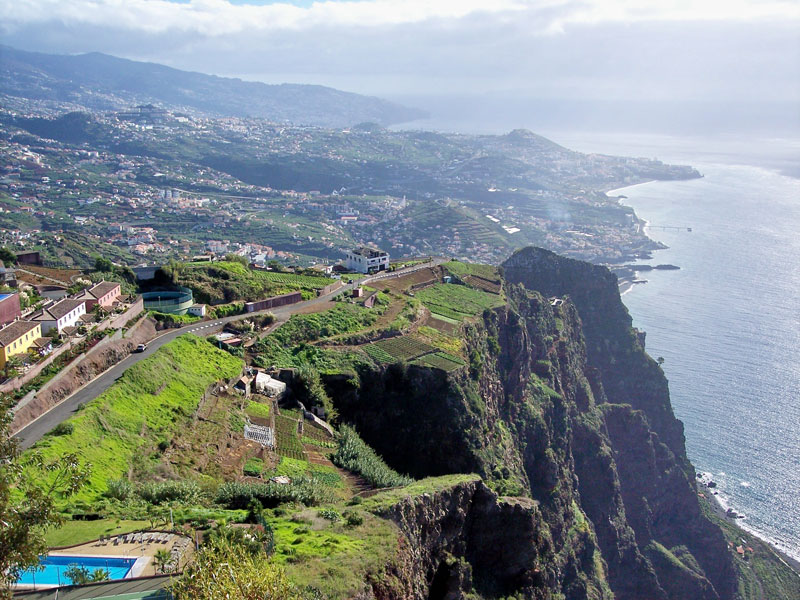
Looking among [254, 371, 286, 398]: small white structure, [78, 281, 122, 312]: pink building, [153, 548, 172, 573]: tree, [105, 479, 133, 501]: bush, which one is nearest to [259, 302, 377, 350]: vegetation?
[254, 371, 286, 398]: small white structure

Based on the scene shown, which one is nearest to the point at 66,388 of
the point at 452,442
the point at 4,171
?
the point at 452,442

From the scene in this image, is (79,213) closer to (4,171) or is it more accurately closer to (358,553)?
(4,171)

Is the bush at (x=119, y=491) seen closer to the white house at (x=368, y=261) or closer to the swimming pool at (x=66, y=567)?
the swimming pool at (x=66, y=567)

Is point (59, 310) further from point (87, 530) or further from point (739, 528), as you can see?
point (739, 528)

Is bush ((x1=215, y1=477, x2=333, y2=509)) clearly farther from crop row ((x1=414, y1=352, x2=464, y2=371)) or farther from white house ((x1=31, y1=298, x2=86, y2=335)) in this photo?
crop row ((x1=414, y1=352, x2=464, y2=371))

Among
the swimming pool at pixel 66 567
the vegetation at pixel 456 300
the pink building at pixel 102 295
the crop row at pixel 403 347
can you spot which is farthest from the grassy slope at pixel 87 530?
the vegetation at pixel 456 300
